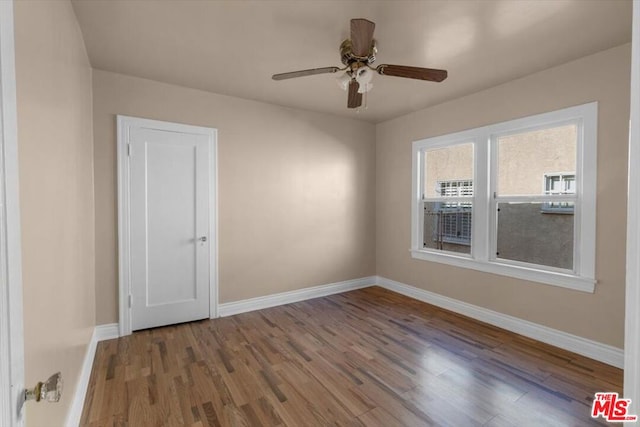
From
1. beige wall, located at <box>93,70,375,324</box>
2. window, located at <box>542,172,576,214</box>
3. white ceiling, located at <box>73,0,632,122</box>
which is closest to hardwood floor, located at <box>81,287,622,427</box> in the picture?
beige wall, located at <box>93,70,375,324</box>

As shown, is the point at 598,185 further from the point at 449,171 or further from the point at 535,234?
the point at 449,171

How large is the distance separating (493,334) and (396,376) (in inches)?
54.8

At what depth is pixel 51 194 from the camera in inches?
56.1

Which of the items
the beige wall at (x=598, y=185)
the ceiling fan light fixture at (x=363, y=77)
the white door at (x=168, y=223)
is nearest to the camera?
Result: the ceiling fan light fixture at (x=363, y=77)

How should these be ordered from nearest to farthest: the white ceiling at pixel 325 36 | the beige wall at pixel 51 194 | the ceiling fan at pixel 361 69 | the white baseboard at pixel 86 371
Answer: the beige wall at pixel 51 194, the white baseboard at pixel 86 371, the ceiling fan at pixel 361 69, the white ceiling at pixel 325 36

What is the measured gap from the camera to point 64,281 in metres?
1.63

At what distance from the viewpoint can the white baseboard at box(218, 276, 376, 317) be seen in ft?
12.0

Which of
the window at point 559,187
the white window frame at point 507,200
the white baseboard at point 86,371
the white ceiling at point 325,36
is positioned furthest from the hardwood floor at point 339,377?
the white ceiling at point 325,36

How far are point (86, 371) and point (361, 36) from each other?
310 centimetres

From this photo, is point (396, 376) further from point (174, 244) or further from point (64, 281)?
point (174, 244)

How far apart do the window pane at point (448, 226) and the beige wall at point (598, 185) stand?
263 millimetres

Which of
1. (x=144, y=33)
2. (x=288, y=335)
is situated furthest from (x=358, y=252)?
(x=144, y=33)

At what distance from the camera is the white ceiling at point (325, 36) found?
203cm

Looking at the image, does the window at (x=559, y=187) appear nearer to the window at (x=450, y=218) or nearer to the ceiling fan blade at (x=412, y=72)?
the window at (x=450, y=218)
